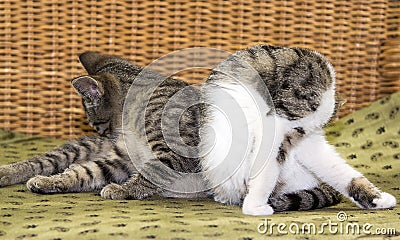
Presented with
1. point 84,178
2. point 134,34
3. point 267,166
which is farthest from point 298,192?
point 134,34

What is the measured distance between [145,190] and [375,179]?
0.82m

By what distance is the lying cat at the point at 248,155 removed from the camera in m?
1.58

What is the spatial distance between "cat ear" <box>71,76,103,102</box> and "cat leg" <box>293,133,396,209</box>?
71 centimetres

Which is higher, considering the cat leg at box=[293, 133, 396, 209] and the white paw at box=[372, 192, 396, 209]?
the cat leg at box=[293, 133, 396, 209]

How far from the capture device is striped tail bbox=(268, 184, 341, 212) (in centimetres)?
159

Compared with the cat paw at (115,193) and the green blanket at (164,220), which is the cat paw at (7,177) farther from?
the cat paw at (115,193)

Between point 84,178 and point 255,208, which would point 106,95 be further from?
point 255,208

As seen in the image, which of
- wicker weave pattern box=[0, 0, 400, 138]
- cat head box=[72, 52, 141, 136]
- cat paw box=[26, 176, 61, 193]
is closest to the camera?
cat paw box=[26, 176, 61, 193]

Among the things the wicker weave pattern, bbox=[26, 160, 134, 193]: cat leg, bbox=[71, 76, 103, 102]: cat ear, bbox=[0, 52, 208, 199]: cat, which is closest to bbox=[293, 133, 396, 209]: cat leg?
bbox=[0, 52, 208, 199]: cat

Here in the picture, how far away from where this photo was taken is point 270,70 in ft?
5.41

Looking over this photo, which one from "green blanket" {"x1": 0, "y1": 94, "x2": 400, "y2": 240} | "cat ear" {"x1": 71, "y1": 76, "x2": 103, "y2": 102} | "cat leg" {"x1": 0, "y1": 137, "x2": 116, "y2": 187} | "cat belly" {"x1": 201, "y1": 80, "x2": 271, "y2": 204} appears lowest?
"green blanket" {"x1": 0, "y1": 94, "x2": 400, "y2": 240}

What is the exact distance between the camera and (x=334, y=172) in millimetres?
1703

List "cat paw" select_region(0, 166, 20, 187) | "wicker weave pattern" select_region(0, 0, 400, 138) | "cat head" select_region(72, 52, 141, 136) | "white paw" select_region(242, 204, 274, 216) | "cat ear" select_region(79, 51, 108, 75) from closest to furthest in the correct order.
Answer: "white paw" select_region(242, 204, 274, 216)
"cat paw" select_region(0, 166, 20, 187)
"cat head" select_region(72, 52, 141, 136)
"cat ear" select_region(79, 51, 108, 75)
"wicker weave pattern" select_region(0, 0, 400, 138)

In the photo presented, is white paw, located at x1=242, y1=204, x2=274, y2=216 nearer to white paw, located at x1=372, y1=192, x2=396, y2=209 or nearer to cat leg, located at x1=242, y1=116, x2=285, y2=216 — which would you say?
cat leg, located at x1=242, y1=116, x2=285, y2=216
